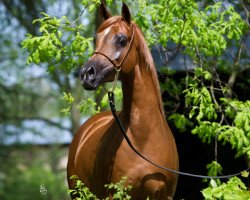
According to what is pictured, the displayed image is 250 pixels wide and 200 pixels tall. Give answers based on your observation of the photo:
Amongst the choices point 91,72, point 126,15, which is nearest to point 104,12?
point 126,15

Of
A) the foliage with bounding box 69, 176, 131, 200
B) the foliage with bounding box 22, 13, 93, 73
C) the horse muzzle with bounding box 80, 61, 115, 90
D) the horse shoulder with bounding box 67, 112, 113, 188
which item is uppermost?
the horse muzzle with bounding box 80, 61, 115, 90

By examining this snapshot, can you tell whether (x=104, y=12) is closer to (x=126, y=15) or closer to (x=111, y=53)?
(x=126, y=15)

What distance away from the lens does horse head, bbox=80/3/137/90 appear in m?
5.75

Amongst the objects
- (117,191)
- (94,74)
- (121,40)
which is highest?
(121,40)

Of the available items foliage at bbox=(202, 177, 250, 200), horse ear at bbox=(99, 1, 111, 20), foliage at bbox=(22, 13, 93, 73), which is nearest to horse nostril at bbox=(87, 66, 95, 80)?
horse ear at bbox=(99, 1, 111, 20)

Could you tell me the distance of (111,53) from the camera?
5.93 metres

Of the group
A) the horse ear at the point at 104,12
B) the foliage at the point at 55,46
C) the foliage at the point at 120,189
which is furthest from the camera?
the foliage at the point at 55,46

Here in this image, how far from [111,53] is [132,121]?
23.4 inches

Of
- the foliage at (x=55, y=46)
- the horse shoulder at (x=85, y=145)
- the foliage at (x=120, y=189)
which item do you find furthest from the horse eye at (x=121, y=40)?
the foliage at (x=55, y=46)

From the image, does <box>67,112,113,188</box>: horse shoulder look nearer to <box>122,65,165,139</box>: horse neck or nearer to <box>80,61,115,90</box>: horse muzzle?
<box>122,65,165,139</box>: horse neck

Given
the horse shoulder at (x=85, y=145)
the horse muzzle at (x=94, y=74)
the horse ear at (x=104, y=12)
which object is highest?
the horse ear at (x=104, y=12)

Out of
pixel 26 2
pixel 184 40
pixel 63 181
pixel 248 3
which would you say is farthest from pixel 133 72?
pixel 63 181

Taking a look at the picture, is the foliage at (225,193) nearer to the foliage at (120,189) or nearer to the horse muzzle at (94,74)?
the foliage at (120,189)

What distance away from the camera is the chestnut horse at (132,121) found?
594 centimetres
